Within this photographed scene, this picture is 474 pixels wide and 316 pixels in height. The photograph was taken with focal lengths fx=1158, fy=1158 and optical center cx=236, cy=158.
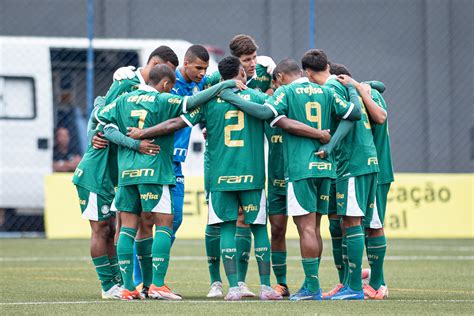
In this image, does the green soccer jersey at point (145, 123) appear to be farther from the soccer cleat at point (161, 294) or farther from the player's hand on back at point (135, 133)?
the soccer cleat at point (161, 294)

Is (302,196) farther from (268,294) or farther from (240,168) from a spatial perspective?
(268,294)

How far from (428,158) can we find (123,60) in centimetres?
698

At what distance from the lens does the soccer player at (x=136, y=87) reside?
9.48 meters

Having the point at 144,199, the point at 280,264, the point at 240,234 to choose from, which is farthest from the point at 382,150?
the point at 144,199

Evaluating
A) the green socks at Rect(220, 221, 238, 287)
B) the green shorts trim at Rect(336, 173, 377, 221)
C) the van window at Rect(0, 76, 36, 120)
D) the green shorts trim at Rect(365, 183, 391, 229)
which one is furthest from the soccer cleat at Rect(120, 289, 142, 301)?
the van window at Rect(0, 76, 36, 120)

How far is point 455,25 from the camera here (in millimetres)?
23141

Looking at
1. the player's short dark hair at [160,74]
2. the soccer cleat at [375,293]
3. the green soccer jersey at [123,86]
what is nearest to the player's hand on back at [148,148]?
the player's short dark hair at [160,74]

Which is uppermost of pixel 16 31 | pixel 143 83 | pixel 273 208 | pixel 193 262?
pixel 16 31

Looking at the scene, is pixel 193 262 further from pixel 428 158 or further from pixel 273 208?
pixel 428 158

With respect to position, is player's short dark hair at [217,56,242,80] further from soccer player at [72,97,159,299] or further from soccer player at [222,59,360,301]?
soccer player at [72,97,159,299]

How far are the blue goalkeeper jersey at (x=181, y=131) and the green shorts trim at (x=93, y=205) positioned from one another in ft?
2.73

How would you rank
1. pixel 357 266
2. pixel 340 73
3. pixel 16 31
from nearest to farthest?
1. pixel 357 266
2. pixel 340 73
3. pixel 16 31

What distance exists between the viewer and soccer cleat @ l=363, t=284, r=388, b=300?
9.34 m

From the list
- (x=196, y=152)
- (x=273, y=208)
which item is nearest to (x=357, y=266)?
(x=273, y=208)
